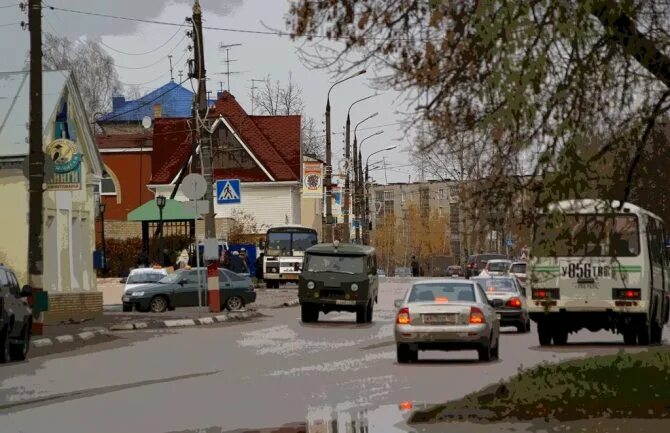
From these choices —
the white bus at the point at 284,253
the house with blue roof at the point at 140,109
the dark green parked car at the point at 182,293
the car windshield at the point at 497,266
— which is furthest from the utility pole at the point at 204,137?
the house with blue roof at the point at 140,109

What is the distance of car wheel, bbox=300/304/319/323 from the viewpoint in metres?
43.9

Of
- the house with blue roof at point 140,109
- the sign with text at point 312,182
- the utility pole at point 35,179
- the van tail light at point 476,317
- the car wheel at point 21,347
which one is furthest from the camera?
the house with blue roof at point 140,109

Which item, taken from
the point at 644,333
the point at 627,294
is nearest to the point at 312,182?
the point at 644,333

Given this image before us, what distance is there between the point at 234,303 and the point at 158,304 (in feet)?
8.02

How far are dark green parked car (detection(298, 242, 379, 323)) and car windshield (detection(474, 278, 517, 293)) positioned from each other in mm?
4512

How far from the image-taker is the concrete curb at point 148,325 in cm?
3372

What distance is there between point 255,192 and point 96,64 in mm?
20374

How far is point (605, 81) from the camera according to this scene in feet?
49.5

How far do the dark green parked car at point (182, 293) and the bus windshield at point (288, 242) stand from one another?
81.1 ft

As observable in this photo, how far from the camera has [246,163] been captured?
97.2 m

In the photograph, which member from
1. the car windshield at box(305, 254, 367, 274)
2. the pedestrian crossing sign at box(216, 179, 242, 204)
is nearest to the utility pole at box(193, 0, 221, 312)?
the pedestrian crossing sign at box(216, 179, 242, 204)

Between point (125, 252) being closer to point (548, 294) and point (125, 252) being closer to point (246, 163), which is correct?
point (246, 163)

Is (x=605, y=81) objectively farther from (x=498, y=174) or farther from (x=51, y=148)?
(x=51, y=148)

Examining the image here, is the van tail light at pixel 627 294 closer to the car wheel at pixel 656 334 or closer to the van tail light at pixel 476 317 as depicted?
the car wheel at pixel 656 334
